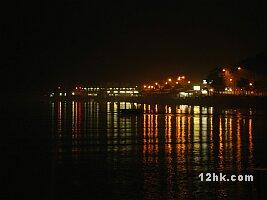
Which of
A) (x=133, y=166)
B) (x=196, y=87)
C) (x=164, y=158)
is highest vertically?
(x=196, y=87)

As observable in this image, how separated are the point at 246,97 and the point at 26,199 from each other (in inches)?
3221

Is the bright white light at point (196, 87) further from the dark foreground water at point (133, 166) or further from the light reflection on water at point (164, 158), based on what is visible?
the dark foreground water at point (133, 166)

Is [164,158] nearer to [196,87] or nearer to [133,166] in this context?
[133,166]

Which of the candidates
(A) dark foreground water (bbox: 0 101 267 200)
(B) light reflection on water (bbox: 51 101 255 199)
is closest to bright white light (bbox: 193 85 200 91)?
(B) light reflection on water (bbox: 51 101 255 199)

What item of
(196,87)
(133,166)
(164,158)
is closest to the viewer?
(133,166)

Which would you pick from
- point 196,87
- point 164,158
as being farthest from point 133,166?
point 196,87

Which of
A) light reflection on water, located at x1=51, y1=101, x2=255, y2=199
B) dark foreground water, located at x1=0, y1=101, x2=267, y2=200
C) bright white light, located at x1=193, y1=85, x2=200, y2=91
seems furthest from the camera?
bright white light, located at x1=193, y1=85, x2=200, y2=91

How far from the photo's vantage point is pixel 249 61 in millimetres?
122875

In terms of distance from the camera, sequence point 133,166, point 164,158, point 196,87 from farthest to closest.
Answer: point 196,87
point 164,158
point 133,166

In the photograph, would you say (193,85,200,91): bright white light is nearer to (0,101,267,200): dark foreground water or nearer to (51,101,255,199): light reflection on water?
(51,101,255,199): light reflection on water

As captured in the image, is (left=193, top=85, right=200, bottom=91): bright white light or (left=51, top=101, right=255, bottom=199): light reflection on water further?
(left=193, top=85, right=200, bottom=91): bright white light

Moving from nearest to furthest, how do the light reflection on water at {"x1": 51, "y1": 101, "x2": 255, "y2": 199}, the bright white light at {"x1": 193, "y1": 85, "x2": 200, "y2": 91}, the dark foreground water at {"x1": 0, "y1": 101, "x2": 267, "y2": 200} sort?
1. the dark foreground water at {"x1": 0, "y1": 101, "x2": 267, "y2": 200}
2. the light reflection on water at {"x1": 51, "y1": 101, "x2": 255, "y2": 199}
3. the bright white light at {"x1": 193, "y1": 85, "x2": 200, "y2": 91}

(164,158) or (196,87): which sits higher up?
(196,87)

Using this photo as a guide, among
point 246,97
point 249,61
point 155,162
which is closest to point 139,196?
point 155,162
